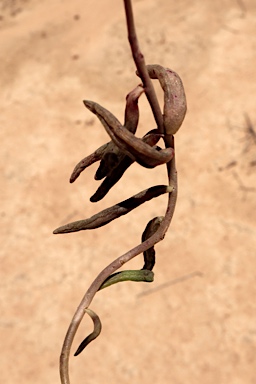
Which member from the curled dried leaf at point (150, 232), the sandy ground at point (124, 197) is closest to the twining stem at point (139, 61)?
the curled dried leaf at point (150, 232)

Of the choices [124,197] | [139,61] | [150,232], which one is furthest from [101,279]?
[124,197]

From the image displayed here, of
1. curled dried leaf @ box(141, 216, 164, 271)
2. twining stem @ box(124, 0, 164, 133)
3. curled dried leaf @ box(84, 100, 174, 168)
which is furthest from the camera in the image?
curled dried leaf @ box(141, 216, 164, 271)

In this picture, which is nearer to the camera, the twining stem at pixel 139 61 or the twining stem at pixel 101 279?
the twining stem at pixel 139 61

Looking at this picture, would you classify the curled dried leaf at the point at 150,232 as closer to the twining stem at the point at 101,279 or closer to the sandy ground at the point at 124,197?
the twining stem at the point at 101,279

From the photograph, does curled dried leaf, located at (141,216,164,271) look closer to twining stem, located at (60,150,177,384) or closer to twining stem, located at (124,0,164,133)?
twining stem, located at (60,150,177,384)

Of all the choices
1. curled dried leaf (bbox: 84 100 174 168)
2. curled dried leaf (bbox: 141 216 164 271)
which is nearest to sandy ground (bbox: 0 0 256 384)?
curled dried leaf (bbox: 141 216 164 271)

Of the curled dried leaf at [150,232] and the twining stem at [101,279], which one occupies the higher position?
the curled dried leaf at [150,232]

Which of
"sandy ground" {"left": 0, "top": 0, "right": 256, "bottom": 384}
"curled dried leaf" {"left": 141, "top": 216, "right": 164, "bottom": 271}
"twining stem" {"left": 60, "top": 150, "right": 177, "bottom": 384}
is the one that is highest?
"sandy ground" {"left": 0, "top": 0, "right": 256, "bottom": 384}

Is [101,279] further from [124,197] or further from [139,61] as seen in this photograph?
[124,197]
